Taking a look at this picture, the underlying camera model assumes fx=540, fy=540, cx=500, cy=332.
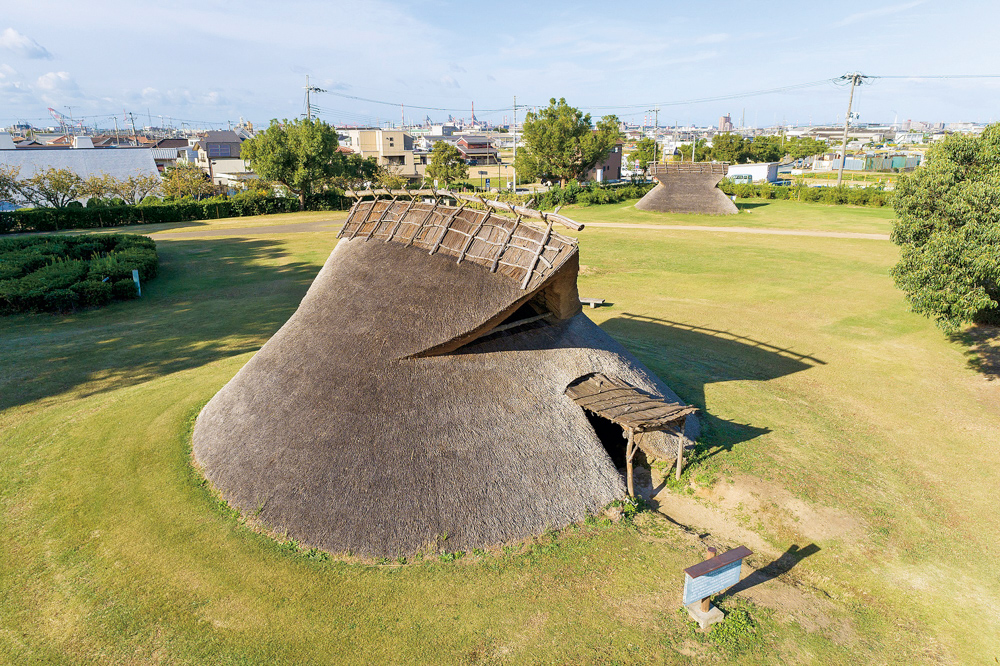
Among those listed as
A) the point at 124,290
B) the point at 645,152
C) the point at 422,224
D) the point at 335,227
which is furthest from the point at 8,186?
the point at 645,152

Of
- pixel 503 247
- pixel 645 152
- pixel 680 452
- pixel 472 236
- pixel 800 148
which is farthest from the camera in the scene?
pixel 800 148

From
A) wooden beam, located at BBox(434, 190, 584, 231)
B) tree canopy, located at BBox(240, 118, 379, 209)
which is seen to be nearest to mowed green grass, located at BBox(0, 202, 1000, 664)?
wooden beam, located at BBox(434, 190, 584, 231)

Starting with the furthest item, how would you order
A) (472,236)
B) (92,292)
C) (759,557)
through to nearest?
(92,292) → (472,236) → (759,557)

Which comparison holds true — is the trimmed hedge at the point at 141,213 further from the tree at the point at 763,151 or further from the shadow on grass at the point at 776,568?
the tree at the point at 763,151

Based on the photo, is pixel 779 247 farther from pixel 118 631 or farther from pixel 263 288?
pixel 118 631

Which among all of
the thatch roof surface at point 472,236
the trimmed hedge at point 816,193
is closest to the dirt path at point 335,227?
the trimmed hedge at point 816,193

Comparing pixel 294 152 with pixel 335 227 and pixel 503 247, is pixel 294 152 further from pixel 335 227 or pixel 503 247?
pixel 503 247
